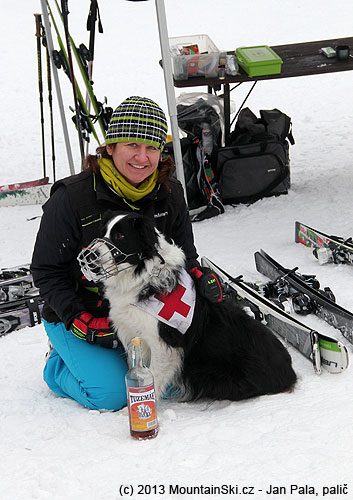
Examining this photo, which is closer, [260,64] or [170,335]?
[170,335]

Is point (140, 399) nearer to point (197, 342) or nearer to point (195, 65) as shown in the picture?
point (197, 342)

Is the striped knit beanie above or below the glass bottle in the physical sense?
above

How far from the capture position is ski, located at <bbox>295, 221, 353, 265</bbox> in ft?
12.8

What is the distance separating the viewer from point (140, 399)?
2.13 m

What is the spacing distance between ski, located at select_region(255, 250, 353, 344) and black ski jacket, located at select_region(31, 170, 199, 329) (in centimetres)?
85

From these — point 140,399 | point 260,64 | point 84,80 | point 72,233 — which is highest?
point 84,80

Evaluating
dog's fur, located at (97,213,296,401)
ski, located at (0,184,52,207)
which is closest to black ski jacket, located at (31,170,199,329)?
dog's fur, located at (97,213,296,401)

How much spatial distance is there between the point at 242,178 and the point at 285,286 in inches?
80.2

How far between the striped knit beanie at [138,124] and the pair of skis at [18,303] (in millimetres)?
1455

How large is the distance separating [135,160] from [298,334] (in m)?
1.07

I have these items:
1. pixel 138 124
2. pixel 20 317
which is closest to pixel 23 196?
pixel 20 317

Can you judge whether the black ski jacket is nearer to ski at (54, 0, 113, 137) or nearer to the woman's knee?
the woman's knee

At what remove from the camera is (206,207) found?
5.25m

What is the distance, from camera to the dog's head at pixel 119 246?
2.13m
